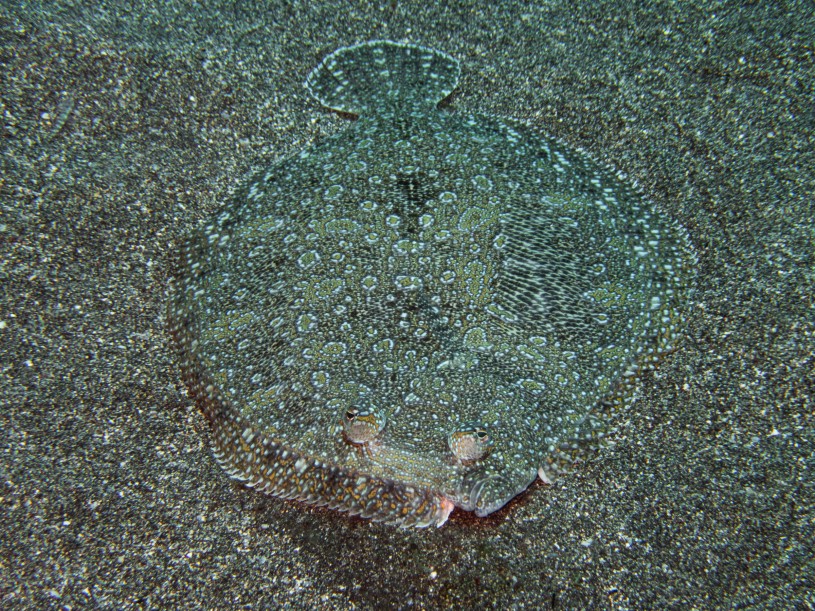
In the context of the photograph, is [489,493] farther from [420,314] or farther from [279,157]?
[279,157]

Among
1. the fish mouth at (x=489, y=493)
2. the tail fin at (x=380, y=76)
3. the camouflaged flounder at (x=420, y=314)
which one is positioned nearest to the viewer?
the fish mouth at (x=489, y=493)

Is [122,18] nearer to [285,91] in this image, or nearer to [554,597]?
[285,91]

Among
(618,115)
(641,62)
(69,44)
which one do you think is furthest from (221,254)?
(641,62)

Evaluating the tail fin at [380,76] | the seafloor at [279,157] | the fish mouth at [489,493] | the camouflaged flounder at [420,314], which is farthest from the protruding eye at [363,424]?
Result: the tail fin at [380,76]

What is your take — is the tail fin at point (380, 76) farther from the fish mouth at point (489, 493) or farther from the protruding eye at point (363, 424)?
the fish mouth at point (489, 493)

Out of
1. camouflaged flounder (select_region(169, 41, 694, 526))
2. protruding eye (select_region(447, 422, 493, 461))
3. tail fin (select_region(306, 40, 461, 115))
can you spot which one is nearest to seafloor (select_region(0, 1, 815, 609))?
tail fin (select_region(306, 40, 461, 115))

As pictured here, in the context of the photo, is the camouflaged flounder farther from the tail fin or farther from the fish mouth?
the tail fin
